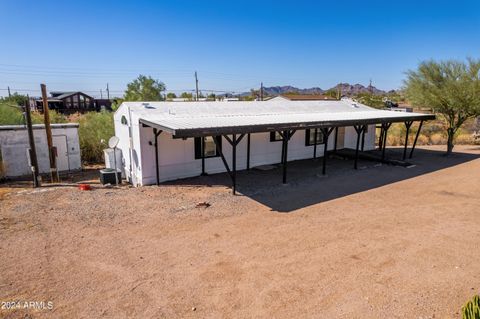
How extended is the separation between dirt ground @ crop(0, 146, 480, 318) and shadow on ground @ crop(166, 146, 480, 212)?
11 centimetres

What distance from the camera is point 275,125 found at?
11.0 meters

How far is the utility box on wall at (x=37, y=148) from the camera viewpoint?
43.5 feet

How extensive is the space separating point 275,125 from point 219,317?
7.54m

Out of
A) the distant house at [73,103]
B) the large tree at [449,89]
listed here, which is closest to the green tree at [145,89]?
the distant house at [73,103]

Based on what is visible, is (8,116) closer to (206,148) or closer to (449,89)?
(206,148)

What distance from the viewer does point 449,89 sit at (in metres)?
17.5

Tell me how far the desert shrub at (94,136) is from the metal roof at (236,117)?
5452mm

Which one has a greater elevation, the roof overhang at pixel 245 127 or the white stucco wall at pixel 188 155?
the roof overhang at pixel 245 127

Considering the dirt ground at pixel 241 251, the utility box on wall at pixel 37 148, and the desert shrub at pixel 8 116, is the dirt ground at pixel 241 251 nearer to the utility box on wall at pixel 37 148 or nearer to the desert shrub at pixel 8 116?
the utility box on wall at pixel 37 148

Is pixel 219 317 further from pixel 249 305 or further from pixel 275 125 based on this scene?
pixel 275 125

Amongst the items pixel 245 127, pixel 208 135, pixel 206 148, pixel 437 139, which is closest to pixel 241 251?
pixel 208 135

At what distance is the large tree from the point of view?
56.0ft

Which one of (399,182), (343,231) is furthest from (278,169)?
(343,231)

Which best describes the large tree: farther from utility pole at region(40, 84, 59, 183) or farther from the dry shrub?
utility pole at region(40, 84, 59, 183)
